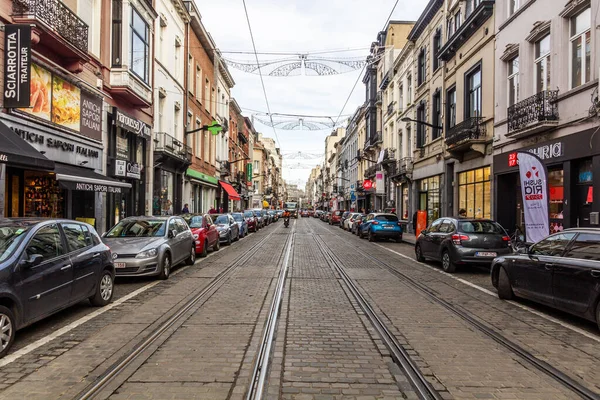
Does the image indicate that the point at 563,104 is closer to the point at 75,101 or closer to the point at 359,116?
the point at 75,101

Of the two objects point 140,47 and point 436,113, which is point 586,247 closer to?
point 140,47

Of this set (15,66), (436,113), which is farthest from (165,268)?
(436,113)

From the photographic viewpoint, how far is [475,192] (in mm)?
21938

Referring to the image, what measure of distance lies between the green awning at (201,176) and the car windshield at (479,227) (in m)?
21.1

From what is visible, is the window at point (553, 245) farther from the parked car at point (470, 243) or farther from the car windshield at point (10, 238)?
the car windshield at point (10, 238)

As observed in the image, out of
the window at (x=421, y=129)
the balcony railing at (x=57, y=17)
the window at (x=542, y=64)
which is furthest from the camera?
the window at (x=421, y=129)

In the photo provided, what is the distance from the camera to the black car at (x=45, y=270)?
5.36m

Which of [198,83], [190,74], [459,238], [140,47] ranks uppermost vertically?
[198,83]

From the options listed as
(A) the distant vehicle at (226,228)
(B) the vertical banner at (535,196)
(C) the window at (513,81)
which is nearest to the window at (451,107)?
(C) the window at (513,81)

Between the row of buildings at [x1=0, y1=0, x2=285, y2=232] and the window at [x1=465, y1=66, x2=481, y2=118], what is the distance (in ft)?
48.5

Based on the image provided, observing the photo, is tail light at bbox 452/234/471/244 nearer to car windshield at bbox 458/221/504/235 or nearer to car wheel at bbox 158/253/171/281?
car windshield at bbox 458/221/504/235

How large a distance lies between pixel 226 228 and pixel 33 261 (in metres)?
15.4

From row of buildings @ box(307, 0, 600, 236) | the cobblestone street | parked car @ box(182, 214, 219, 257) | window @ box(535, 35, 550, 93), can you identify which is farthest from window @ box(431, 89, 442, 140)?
the cobblestone street

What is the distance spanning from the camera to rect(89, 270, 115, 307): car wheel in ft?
25.2
